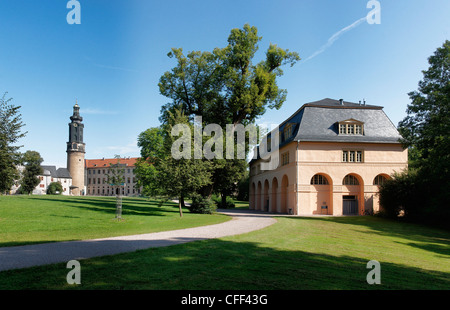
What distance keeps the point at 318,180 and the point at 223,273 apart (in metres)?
31.7

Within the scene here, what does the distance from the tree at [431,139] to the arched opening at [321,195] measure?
569 cm

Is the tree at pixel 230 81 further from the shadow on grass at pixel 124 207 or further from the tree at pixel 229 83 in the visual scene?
the shadow on grass at pixel 124 207

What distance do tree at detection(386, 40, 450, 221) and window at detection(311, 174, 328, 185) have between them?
20.3ft

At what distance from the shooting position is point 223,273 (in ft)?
23.5

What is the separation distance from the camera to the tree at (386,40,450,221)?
24984 millimetres

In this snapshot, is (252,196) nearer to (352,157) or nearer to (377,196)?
(352,157)

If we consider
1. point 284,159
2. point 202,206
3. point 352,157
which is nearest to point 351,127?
point 352,157

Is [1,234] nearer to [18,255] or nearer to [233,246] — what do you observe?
[18,255]

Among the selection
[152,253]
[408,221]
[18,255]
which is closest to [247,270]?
[152,253]

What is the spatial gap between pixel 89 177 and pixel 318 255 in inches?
5827

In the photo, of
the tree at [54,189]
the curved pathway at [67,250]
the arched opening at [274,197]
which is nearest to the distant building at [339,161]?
the arched opening at [274,197]

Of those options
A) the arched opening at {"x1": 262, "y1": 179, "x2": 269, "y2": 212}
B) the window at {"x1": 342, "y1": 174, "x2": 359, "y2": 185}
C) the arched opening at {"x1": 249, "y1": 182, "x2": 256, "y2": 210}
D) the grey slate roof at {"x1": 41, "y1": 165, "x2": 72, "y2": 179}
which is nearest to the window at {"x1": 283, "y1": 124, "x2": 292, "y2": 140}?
the window at {"x1": 342, "y1": 174, "x2": 359, "y2": 185}

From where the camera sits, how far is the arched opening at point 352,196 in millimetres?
36475

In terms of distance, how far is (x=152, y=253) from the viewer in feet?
30.8
